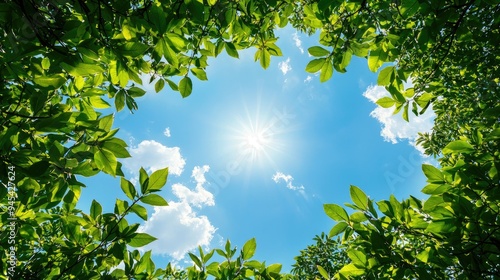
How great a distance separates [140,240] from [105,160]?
2.34 feet

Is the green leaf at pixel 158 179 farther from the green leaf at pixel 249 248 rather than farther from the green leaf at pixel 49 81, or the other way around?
the green leaf at pixel 249 248

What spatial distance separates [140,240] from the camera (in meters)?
2.33

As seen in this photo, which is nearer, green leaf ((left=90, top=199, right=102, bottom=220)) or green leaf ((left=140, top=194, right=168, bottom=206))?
green leaf ((left=140, top=194, right=168, bottom=206))

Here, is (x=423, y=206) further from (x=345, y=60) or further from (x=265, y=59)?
(x=265, y=59)

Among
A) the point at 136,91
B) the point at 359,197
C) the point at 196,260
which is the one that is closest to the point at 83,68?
the point at 136,91

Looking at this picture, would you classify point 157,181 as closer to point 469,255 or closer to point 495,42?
point 469,255

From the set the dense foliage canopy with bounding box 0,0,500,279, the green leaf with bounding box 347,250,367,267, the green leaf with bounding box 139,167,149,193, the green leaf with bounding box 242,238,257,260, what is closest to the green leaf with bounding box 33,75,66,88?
the dense foliage canopy with bounding box 0,0,500,279

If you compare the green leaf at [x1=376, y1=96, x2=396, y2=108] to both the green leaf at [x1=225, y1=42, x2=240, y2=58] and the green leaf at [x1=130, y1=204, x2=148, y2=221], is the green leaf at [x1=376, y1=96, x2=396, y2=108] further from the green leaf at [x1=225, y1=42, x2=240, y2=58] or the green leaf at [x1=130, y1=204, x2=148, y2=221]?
the green leaf at [x1=130, y1=204, x2=148, y2=221]

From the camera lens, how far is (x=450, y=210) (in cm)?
222

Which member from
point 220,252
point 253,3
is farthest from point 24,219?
point 253,3

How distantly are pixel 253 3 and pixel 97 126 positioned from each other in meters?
2.02

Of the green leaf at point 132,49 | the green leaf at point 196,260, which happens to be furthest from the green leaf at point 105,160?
the green leaf at point 196,260

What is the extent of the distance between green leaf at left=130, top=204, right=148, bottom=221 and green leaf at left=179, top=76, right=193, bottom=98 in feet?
4.39

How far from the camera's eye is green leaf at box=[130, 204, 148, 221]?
2.26 metres
